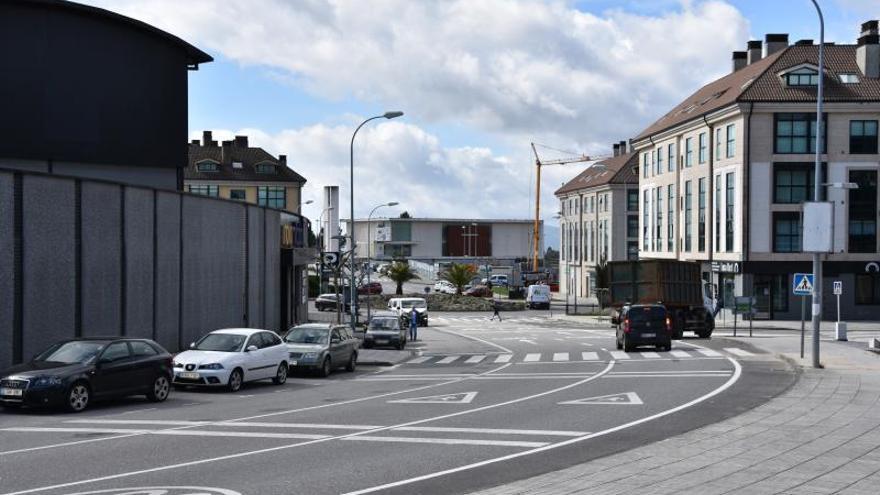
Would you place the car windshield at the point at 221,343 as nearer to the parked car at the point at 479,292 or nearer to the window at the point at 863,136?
the window at the point at 863,136

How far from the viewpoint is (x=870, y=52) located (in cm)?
6581

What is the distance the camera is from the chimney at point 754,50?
7794 centimetres

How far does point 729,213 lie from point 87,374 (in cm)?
5315

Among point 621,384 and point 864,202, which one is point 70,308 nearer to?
point 621,384

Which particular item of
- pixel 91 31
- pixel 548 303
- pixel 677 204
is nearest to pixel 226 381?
pixel 91 31

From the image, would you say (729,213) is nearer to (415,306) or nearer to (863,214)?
(863,214)

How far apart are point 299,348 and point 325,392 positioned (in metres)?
4.94

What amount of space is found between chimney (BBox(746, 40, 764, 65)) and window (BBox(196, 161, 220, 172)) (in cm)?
4874

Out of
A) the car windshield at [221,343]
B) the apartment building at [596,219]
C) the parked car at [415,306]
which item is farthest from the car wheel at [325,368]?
the apartment building at [596,219]

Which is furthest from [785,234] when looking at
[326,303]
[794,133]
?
[326,303]

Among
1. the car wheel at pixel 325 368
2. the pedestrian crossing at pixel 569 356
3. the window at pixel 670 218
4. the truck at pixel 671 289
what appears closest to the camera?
the car wheel at pixel 325 368

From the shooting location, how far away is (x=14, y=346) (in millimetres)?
22438

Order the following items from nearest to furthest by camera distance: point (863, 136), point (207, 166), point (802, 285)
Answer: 1. point (802, 285)
2. point (863, 136)
3. point (207, 166)

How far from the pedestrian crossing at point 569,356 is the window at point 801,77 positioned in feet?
103
